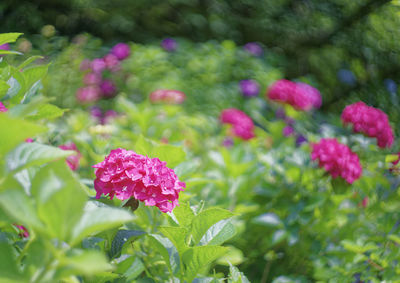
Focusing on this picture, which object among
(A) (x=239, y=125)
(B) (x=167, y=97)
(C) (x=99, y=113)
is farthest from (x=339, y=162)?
(C) (x=99, y=113)

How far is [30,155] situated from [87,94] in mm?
2947

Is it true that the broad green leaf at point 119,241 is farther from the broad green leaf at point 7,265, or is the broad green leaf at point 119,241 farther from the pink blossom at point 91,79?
the pink blossom at point 91,79

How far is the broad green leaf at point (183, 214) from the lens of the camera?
27.6 inches

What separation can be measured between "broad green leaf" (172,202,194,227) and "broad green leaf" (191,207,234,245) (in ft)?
0.12

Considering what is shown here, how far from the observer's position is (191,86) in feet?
11.4

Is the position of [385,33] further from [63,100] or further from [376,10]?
[63,100]

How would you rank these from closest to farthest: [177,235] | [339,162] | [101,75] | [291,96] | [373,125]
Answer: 1. [177,235]
2. [339,162]
3. [373,125]
4. [291,96]
5. [101,75]

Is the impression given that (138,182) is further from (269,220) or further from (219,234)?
(269,220)


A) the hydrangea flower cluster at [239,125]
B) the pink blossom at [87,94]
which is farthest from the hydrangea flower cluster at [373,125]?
the pink blossom at [87,94]

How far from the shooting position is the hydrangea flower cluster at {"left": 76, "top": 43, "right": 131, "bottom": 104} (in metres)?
3.36

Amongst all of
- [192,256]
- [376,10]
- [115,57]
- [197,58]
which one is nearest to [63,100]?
[115,57]

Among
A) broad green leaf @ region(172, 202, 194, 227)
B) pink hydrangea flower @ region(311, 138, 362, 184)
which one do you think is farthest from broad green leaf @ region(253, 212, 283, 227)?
broad green leaf @ region(172, 202, 194, 227)

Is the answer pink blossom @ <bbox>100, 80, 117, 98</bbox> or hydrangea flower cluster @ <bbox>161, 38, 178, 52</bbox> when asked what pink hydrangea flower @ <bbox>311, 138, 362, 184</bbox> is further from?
hydrangea flower cluster @ <bbox>161, 38, 178, 52</bbox>

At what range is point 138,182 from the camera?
2.34 ft
